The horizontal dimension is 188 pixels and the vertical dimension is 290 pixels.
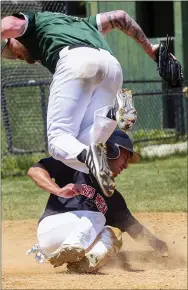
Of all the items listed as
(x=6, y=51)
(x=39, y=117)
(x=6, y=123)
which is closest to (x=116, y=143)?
(x=6, y=51)

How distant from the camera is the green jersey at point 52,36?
660 centimetres

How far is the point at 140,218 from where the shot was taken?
973cm

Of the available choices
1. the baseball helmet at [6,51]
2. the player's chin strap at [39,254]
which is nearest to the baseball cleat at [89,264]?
the player's chin strap at [39,254]

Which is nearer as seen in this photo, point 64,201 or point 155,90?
point 64,201

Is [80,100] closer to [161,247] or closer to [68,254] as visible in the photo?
[68,254]

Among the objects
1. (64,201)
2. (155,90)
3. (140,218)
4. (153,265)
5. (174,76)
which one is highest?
(174,76)

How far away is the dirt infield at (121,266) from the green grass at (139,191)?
1.91 feet

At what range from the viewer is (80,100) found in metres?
6.37

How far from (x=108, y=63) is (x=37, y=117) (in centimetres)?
906

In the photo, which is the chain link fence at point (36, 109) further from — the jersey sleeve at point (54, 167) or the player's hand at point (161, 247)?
the jersey sleeve at point (54, 167)

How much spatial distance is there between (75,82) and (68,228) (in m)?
1.21

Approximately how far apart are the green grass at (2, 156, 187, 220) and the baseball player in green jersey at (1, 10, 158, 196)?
3.94 meters

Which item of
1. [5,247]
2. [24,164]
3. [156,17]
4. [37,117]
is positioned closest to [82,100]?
[5,247]

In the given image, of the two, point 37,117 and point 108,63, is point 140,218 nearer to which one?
point 108,63
